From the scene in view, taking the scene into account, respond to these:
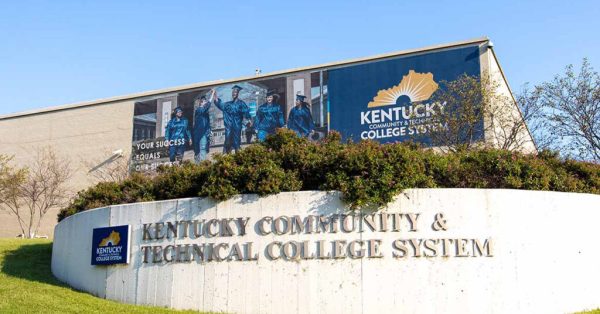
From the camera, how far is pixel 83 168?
121 ft

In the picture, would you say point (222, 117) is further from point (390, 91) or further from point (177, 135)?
point (390, 91)

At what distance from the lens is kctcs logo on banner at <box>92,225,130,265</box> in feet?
47.7

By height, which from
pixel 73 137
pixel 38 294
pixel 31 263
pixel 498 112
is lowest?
pixel 38 294

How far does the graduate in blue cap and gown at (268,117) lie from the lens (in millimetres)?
31281

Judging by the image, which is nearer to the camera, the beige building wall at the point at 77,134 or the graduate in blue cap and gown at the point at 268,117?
the graduate in blue cap and gown at the point at 268,117

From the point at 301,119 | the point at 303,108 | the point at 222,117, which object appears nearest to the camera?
the point at 301,119

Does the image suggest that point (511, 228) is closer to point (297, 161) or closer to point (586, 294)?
point (586, 294)

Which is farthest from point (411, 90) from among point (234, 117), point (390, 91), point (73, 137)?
point (73, 137)

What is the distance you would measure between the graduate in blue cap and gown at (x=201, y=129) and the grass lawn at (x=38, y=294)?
47.4ft

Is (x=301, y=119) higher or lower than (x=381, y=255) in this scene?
higher

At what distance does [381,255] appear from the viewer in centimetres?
1285

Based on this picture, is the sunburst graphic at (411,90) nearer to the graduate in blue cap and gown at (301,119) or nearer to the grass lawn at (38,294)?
the graduate in blue cap and gown at (301,119)

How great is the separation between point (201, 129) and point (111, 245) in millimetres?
18495

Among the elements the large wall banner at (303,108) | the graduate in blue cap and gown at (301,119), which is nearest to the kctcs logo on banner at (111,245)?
the large wall banner at (303,108)
